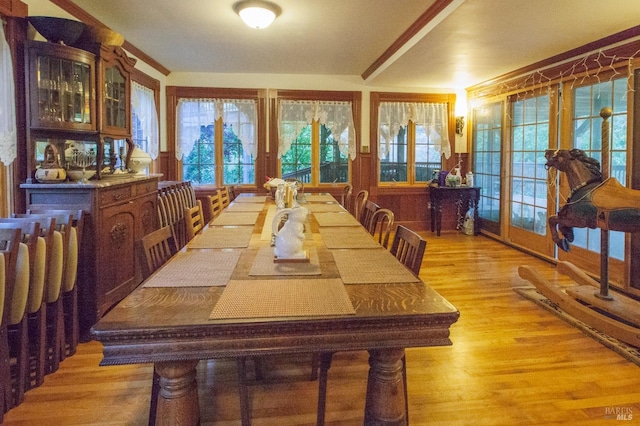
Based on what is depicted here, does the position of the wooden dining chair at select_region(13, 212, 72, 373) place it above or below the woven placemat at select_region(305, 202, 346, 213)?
below

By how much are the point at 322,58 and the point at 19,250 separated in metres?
4.26

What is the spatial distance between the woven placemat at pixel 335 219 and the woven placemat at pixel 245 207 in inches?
22.8

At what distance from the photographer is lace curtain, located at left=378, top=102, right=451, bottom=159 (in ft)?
22.1

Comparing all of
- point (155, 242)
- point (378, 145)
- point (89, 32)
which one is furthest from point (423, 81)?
point (155, 242)

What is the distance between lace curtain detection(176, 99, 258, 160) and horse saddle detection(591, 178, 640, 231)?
4.58 meters

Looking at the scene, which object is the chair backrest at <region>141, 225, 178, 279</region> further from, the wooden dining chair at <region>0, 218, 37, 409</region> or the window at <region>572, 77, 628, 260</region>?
the window at <region>572, 77, 628, 260</region>

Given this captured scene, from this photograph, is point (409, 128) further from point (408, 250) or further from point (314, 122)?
point (408, 250)

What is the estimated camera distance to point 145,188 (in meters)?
3.77

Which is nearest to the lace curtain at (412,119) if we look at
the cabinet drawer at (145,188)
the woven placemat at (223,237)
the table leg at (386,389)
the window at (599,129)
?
the window at (599,129)

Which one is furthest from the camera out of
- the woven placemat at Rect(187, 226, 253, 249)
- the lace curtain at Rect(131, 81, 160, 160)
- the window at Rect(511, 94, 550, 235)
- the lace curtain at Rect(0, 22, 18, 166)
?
the lace curtain at Rect(131, 81, 160, 160)

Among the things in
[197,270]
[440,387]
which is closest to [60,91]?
[197,270]

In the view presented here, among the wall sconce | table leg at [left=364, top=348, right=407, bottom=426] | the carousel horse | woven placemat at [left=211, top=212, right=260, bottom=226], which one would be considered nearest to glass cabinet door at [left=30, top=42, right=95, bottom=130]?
woven placemat at [left=211, top=212, right=260, bottom=226]

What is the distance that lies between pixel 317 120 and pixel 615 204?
4343mm

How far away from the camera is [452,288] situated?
4008mm
